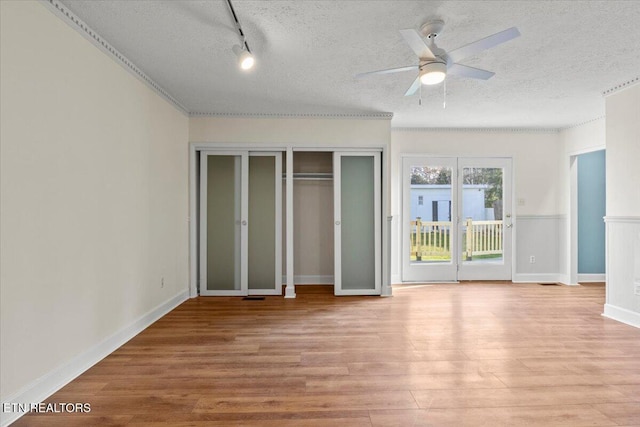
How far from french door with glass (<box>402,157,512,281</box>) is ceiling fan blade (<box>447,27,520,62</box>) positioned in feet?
10.9

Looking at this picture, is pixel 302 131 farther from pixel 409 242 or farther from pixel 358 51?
pixel 409 242

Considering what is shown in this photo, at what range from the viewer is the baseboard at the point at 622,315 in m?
3.48

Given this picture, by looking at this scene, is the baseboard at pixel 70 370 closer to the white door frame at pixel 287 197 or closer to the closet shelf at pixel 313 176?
the white door frame at pixel 287 197

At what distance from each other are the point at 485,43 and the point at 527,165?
4307 millimetres

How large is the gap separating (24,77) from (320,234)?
4.17 meters

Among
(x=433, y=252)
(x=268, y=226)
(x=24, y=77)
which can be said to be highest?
(x=24, y=77)

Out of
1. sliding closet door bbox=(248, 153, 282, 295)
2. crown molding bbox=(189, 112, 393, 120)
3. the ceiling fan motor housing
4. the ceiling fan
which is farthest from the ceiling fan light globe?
sliding closet door bbox=(248, 153, 282, 295)

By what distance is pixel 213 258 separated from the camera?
4.76 m

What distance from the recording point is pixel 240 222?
474cm

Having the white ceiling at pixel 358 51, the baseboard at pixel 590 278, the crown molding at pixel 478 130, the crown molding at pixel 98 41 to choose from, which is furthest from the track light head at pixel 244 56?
the baseboard at pixel 590 278

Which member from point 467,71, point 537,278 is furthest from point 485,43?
point 537,278

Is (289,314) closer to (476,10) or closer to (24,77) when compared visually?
(24,77)

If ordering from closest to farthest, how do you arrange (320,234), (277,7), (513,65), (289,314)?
1. (277,7)
2. (513,65)
3. (289,314)
4. (320,234)

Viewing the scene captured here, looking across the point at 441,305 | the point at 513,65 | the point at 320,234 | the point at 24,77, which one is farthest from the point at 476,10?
the point at 320,234
